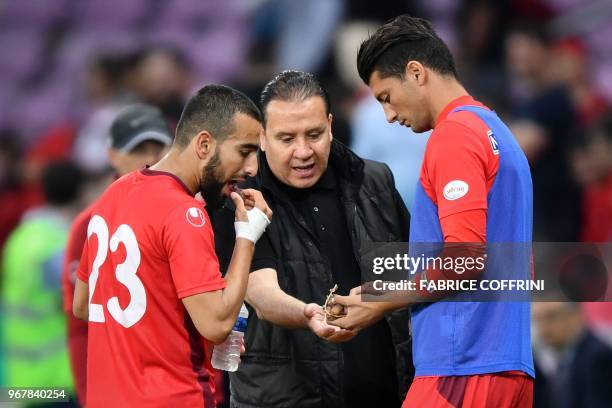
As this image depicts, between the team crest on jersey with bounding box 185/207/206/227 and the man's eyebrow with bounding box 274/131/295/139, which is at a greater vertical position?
the man's eyebrow with bounding box 274/131/295/139

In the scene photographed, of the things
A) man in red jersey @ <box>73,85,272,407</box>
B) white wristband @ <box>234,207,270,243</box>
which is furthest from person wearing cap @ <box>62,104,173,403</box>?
white wristband @ <box>234,207,270,243</box>

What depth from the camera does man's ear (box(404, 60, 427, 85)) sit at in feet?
15.2

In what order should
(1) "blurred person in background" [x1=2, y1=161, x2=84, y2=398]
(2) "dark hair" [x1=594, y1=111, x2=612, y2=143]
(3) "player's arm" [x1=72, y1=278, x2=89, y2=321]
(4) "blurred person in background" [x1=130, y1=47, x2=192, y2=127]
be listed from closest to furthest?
(3) "player's arm" [x1=72, y1=278, x2=89, y2=321] < (1) "blurred person in background" [x1=2, y1=161, x2=84, y2=398] < (2) "dark hair" [x1=594, y1=111, x2=612, y2=143] < (4) "blurred person in background" [x1=130, y1=47, x2=192, y2=127]

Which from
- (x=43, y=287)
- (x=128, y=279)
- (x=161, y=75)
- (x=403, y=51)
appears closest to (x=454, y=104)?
(x=403, y=51)

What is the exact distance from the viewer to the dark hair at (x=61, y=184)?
827 centimetres

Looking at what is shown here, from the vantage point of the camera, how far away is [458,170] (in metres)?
4.29

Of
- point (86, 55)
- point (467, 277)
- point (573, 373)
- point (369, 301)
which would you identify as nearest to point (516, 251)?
point (467, 277)

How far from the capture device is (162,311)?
4336 mm

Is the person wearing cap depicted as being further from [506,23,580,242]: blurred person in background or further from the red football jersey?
[506,23,580,242]: blurred person in background

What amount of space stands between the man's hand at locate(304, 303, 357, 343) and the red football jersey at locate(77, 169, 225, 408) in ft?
1.79

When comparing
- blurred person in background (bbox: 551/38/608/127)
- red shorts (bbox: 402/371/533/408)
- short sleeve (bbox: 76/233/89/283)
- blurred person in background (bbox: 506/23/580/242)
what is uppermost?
blurred person in background (bbox: 551/38/608/127)

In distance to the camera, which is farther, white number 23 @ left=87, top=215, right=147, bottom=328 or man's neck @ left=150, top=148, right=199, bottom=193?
man's neck @ left=150, top=148, right=199, bottom=193

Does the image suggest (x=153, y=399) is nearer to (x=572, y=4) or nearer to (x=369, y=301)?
(x=369, y=301)

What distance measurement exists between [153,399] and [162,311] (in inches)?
12.3
